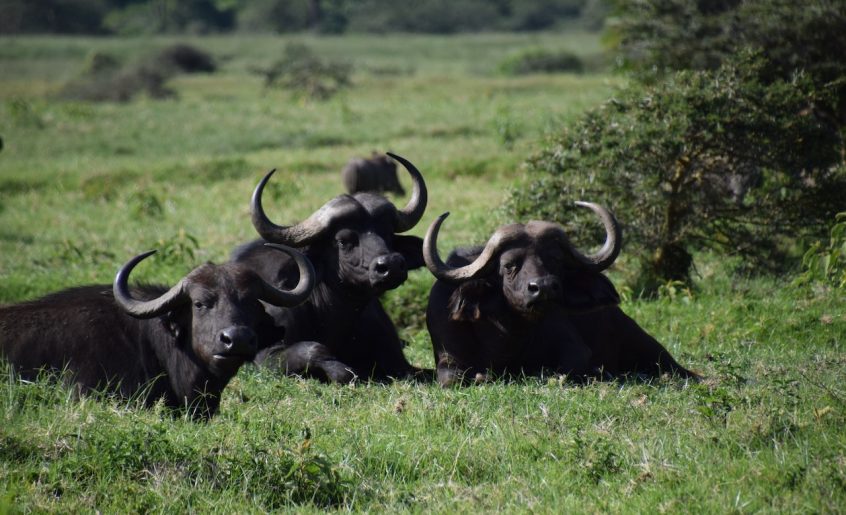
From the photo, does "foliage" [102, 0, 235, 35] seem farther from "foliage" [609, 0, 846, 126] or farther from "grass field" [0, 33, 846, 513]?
"grass field" [0, 33, 846, 513]

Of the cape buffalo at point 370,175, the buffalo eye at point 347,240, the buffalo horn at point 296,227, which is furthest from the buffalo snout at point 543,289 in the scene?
the cape buffalo at point 370,175

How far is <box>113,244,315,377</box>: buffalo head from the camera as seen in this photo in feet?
19.3

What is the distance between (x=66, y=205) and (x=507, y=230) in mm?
10516

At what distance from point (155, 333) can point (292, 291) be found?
0.80 metres

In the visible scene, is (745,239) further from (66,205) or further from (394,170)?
(66,205)

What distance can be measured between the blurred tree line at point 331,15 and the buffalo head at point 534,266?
65358 mm

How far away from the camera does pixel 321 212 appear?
777 centimetres

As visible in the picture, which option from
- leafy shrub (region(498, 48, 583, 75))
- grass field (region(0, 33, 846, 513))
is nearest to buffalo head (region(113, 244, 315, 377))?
grass field (region(0, 33, 846, 513))

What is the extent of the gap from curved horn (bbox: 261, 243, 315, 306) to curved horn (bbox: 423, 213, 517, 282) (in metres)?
0.85

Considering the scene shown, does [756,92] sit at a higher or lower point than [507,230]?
higher

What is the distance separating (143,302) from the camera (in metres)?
6.27

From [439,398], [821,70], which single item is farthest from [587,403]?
[821,70]

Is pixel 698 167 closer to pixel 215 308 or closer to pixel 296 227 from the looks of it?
pixel 296 227

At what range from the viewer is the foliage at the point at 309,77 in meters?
30.0
